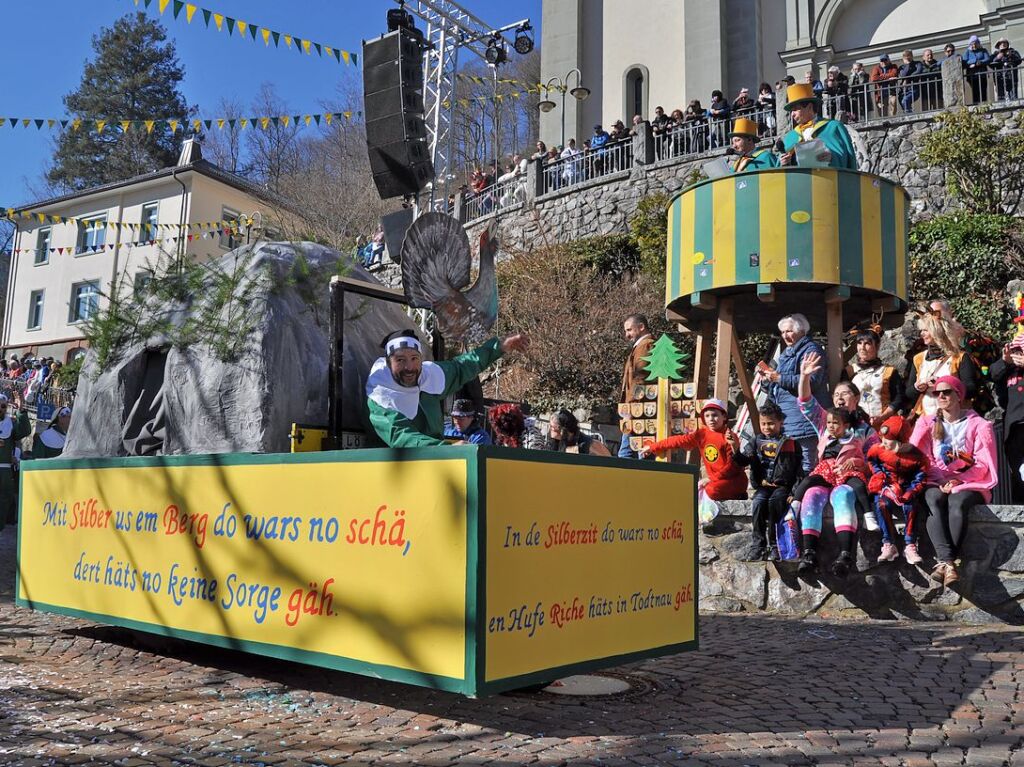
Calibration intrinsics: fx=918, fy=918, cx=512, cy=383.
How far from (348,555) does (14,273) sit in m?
43.4

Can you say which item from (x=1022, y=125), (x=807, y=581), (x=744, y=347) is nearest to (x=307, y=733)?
(x=807, y=581)

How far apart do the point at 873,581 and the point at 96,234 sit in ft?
129

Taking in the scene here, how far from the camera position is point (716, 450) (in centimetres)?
746

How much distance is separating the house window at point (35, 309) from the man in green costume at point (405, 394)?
40.4m

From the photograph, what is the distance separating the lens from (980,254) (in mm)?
15266

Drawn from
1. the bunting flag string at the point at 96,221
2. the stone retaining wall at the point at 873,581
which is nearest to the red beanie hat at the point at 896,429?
the stone retaining wall at the point at 873,581

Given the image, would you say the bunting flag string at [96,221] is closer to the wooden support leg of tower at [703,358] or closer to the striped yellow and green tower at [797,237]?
the striped yellow and green tower at [797,237]

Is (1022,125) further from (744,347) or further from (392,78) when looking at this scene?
(392,78)

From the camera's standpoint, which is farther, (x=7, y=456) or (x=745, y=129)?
(x=7, y=456)

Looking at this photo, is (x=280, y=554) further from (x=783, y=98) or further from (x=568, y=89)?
(x=568, y=89)

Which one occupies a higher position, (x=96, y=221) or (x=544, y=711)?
(x=96, y=221)

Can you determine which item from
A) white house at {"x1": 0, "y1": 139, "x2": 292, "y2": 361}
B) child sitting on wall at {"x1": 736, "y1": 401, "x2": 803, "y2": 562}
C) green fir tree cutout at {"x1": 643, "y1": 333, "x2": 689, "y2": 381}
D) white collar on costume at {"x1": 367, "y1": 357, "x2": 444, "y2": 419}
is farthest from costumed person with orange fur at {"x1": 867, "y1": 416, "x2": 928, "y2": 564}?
white house at {"x1": 0, "y1": 139, "x2": 292, "y2": 361}

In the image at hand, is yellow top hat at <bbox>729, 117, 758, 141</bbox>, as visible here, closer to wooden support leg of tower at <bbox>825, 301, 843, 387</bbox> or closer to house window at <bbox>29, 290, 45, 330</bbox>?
wooden support leg of tower at <bbox>825, 301, 843, 387</bbox>

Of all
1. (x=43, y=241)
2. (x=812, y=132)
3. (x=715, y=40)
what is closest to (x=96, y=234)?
(x=43, y=241)
